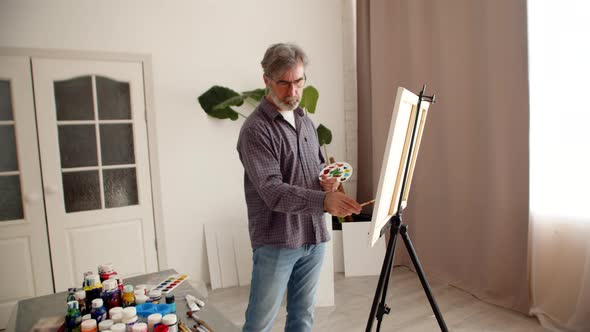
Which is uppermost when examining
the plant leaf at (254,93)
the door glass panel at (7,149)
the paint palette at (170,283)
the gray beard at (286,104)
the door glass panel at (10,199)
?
the plant leaf at (254,93)

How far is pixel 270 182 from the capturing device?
1416mm

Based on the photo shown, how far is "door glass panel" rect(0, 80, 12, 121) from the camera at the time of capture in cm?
263

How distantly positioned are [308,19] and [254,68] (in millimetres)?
735

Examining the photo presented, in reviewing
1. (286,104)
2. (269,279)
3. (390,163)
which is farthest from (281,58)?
(269,279)

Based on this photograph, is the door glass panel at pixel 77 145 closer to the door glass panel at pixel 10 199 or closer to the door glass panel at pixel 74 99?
the door glass panel at pixel 74 99

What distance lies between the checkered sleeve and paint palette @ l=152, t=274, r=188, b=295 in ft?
1.84

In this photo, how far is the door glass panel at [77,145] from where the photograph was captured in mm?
2811

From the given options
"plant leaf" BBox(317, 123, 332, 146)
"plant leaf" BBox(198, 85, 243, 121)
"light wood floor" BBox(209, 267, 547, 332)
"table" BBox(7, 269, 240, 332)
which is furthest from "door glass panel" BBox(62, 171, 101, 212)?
"plant leaf" BBox(317, 123, 332, 146)

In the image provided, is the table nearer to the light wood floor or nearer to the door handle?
the light wood floor

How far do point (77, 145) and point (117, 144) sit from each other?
26 centimetres

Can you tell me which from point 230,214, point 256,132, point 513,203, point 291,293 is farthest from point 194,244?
Answer: point 513,203

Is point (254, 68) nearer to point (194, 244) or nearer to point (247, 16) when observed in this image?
point (247, 16)

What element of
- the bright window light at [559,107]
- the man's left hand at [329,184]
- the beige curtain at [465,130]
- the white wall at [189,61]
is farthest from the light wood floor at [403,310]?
the man's left hand at [329,184]

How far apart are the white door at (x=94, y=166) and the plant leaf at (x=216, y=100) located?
0.47 m
